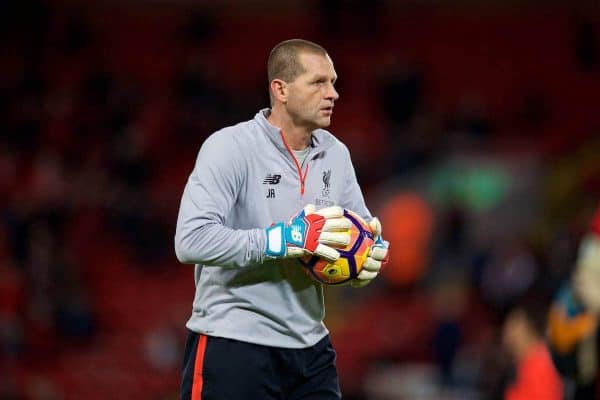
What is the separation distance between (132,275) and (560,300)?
9.14 metres

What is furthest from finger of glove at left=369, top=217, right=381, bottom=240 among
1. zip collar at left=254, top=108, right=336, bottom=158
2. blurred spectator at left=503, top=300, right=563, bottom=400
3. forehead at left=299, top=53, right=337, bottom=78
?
blurred spectator at left=503, top=300, right=563, bottom=400

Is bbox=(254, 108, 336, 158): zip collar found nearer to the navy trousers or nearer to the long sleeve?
the long sleeve

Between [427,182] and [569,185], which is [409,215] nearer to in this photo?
[427,182]

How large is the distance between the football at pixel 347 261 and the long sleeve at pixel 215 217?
0.23m

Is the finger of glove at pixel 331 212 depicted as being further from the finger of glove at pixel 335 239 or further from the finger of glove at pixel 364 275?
the finger of glove at pixel 364 275

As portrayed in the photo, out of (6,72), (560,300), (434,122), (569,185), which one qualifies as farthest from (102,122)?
(560,300)

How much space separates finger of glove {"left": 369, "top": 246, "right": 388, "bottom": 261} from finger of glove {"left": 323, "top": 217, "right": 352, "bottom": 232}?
0.18 meters

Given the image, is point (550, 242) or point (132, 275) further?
point (132, 275)

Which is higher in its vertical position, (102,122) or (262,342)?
(102,122)

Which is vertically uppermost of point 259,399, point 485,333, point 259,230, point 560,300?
point 259,230

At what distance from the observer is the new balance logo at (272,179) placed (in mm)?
3830

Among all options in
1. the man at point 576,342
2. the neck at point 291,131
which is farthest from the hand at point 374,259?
the man at point 576,342

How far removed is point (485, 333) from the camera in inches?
409

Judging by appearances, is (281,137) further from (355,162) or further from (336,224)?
(355,162)
